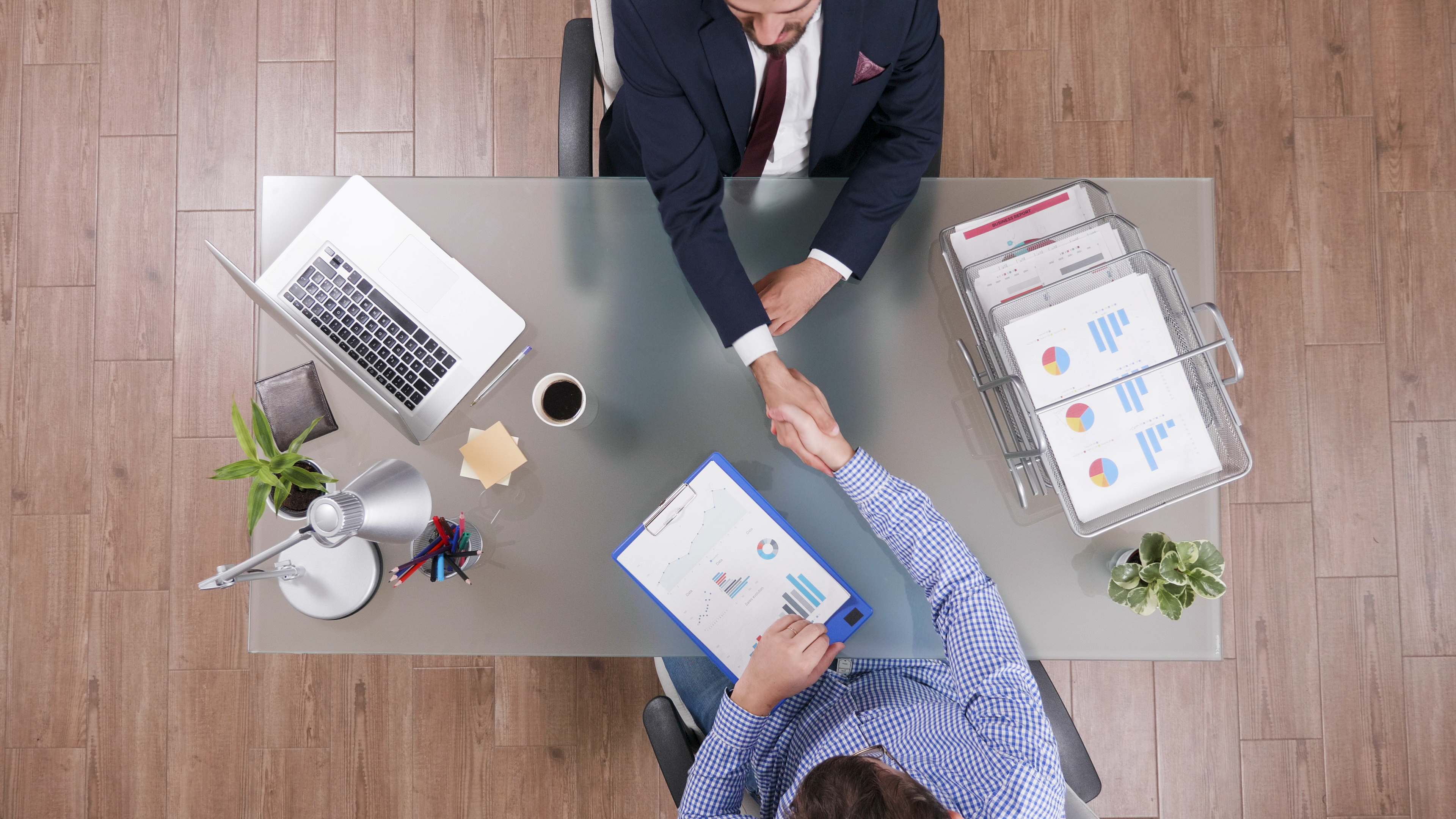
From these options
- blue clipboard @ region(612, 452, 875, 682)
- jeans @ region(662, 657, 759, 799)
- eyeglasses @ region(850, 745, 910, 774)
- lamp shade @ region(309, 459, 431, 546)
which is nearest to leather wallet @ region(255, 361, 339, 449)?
lamp shade @ region(309, 459, 431, 546)

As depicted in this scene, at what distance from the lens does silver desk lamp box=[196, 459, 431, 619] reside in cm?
99

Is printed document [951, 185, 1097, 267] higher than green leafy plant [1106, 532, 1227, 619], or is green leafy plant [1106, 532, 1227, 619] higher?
printed document [951, 185, 1097, 267]

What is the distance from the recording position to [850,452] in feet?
3.92

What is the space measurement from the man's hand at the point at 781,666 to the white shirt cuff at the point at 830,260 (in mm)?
562

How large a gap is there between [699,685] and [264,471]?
2.79 ft

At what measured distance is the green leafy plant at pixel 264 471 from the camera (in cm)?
107

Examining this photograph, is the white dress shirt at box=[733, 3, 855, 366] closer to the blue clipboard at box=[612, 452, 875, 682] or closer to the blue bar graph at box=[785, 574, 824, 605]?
the blue clipboard at box=[612, 452, 875, 682]

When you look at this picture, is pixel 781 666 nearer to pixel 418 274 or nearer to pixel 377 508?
pixel 377 508

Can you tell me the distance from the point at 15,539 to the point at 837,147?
2386 mm

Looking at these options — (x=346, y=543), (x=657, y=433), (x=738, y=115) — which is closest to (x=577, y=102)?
(x=738, y=115)

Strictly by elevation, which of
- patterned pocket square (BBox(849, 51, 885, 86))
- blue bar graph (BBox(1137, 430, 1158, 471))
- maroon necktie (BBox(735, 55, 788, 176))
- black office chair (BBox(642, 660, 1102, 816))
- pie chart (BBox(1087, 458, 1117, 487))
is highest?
patterned pocket square (BBox(849, 51, 885, 86))

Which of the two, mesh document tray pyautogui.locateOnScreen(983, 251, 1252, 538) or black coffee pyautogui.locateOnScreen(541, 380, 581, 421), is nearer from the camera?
mesh document tray pyautogui.locateOnScreen(983, 251, 1252, 538)

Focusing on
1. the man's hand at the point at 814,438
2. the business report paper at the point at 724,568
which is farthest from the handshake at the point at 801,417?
the business report paper at the point at 724,568

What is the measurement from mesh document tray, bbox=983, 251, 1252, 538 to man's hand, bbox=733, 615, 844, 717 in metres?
0.43
